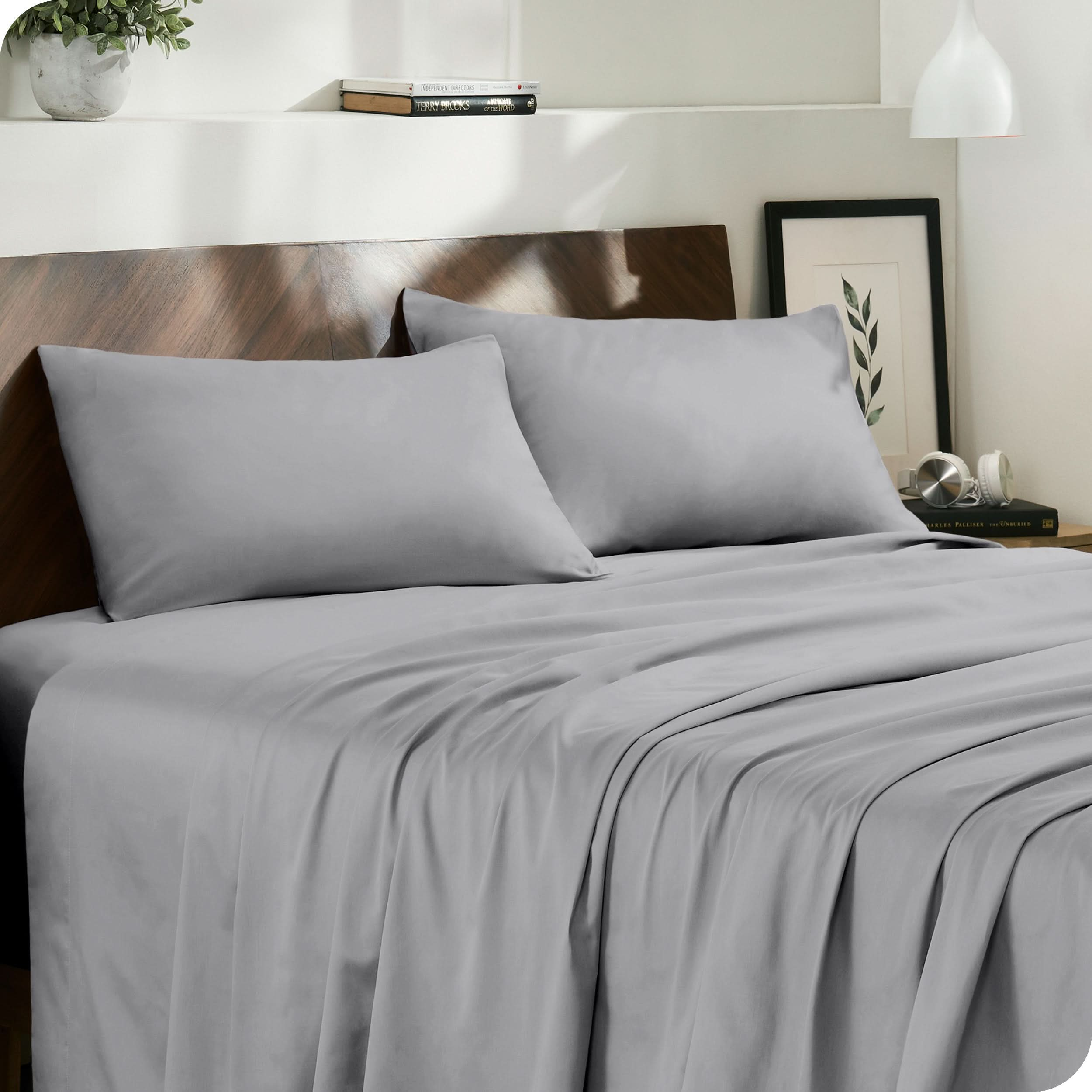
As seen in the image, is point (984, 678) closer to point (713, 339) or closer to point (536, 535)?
point (536, 535)

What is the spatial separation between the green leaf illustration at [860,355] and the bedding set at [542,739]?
2.67 ft

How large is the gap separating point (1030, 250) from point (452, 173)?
1.52 m

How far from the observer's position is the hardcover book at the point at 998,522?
365cm

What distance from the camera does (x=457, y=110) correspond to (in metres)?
3.33

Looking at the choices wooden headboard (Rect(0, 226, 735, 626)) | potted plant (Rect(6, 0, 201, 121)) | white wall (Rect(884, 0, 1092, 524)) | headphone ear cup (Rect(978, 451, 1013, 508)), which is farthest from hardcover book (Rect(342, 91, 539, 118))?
headphone ear cup (Rect(978, 451, 1013, 508))

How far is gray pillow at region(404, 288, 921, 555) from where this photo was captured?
292 centimetres

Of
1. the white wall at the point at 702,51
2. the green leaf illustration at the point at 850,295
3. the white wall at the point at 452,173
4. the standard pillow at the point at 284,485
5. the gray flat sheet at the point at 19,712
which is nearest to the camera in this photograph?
the gray flat sheet at the point at 19,712

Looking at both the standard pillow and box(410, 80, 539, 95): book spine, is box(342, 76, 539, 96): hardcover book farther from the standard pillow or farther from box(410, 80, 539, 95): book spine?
the standard pillow

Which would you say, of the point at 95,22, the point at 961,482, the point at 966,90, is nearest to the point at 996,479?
the point at 961,482

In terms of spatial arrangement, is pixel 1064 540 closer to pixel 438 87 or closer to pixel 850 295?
pixel 850 295

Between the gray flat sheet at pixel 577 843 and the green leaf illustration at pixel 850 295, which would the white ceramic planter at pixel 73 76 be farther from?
the green leaf illustration at pixel 850 295

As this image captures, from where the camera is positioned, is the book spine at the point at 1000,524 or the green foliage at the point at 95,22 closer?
the green foliage at the point at 95,22

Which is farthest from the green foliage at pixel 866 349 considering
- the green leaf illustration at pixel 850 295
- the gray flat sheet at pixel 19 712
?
the gray flat sheet at pixel 19 712

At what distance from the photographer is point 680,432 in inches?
116
